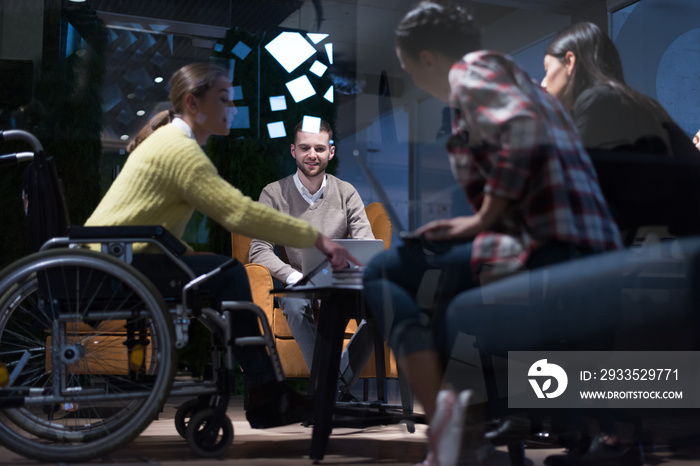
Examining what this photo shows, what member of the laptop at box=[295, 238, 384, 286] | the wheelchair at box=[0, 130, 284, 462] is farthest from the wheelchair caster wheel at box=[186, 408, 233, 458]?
the laptop at box=[295, 238, 384, 286]

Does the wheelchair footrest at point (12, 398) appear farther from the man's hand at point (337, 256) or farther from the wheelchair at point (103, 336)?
the man's hand at point (337, 256)

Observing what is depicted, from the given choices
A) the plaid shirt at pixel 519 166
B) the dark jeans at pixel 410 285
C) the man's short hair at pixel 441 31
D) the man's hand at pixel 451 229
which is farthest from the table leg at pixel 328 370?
the man's short hair at pixel 441 31

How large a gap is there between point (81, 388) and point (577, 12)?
1.35 meters

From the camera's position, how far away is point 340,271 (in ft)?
5.74

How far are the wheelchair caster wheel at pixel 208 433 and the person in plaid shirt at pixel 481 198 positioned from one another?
602 millimetres

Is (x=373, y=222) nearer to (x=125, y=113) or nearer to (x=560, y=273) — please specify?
(x=125, y=113)

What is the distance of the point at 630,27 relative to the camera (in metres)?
1.55

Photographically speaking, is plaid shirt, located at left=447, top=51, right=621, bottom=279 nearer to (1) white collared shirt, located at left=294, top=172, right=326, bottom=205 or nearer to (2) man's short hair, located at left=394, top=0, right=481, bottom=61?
(2) man's short hair, located at left=394, top=0, right=481, bottom=61

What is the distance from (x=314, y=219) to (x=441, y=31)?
1028 millimetres

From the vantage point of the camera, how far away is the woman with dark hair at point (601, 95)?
144cm

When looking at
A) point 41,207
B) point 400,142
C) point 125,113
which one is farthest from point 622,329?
point 125,113

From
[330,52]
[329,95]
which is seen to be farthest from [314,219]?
[330,52]

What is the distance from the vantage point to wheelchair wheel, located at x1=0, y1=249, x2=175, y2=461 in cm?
167

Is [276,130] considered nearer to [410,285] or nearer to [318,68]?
[318,68]
